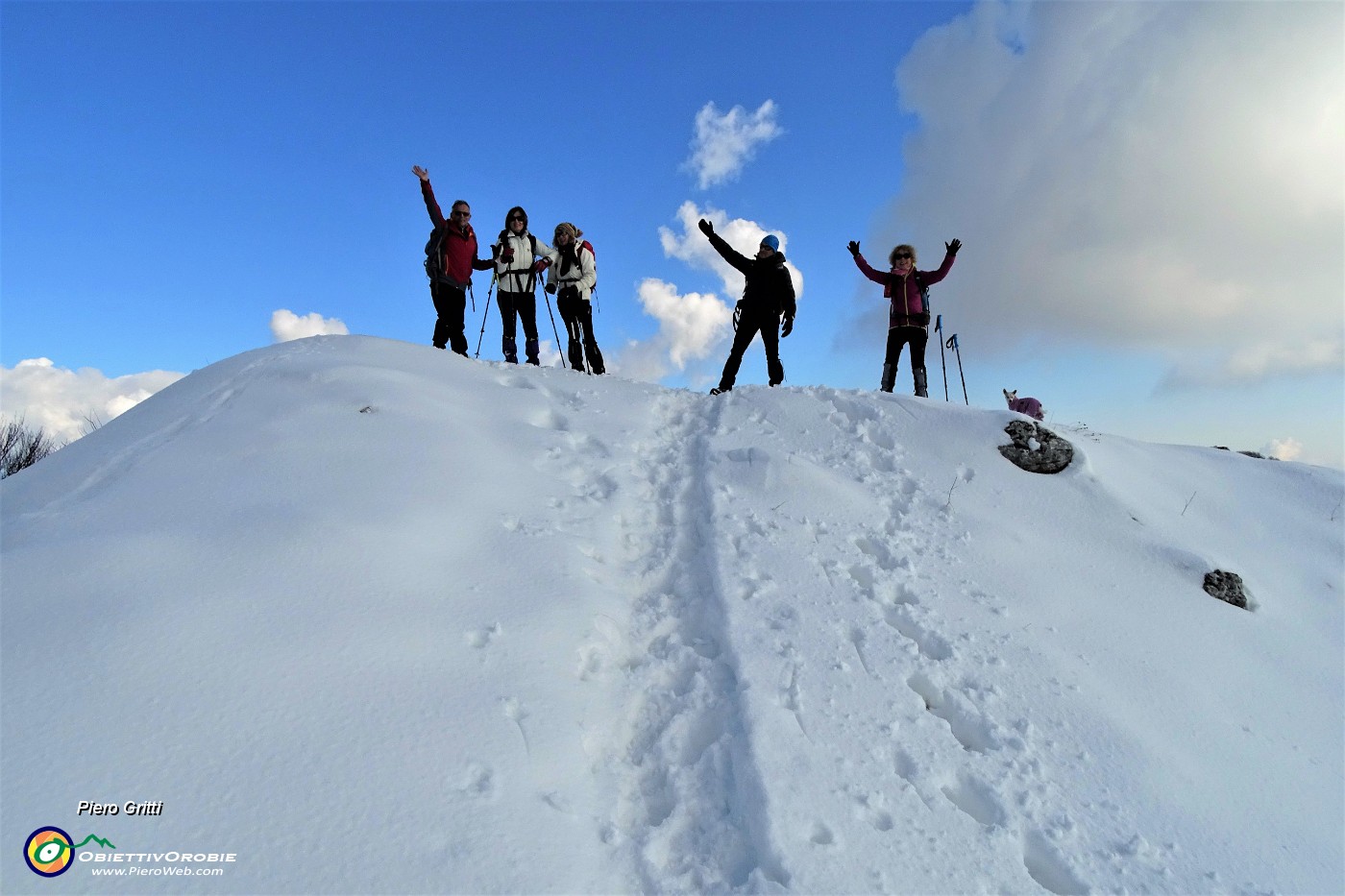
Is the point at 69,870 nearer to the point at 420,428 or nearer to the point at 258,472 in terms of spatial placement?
the point at 258,472

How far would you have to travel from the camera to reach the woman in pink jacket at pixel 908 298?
8.44 m

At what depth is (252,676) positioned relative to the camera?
2775mm

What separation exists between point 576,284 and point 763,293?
3005 mm

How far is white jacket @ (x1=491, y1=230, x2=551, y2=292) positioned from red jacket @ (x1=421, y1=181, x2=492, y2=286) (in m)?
0.46

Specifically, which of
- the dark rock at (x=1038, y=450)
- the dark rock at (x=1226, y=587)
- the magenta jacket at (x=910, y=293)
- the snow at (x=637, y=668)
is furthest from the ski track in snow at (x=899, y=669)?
the magenta jacket at (x=910, y=293)

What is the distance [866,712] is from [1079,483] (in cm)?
434

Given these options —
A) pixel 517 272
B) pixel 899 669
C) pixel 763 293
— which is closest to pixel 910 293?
pixel 763 293

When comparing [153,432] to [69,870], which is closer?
[69,870]

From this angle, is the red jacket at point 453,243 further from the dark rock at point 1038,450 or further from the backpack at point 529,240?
the dark rock at point 1038,450

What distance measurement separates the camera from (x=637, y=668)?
11.4ft

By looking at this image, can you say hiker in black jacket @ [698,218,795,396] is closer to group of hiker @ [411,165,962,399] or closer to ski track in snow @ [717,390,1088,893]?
group of hiker @ [411,165,962,399]

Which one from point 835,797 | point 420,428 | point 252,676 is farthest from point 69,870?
point 420,428

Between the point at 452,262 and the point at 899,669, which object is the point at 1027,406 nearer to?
the point at 899,669

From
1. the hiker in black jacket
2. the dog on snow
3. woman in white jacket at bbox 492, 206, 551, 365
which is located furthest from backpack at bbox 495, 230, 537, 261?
the dog on snow
